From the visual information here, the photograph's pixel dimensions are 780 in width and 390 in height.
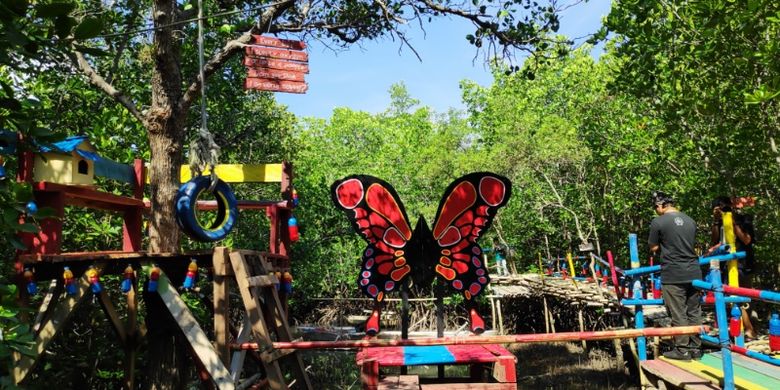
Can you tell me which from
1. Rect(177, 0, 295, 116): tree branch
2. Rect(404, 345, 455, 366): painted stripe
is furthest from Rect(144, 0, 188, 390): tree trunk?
Rect(404, 345, 455, 366): painted stripe

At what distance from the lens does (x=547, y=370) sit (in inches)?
595

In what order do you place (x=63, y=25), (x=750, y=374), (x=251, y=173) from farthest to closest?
(x=251, y=173), (x=750, y=374), (x=63, y=25)

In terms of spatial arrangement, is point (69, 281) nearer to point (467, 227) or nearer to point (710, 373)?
point (467, 227)

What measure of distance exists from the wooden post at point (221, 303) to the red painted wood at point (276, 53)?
2.06m

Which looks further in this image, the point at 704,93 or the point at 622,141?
the point at 622,141

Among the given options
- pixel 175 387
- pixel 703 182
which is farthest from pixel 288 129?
pixel 175 387

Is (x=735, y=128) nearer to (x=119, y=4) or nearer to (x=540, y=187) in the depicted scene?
(x=119, y=4)

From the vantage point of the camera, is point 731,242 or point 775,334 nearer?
point 775,334

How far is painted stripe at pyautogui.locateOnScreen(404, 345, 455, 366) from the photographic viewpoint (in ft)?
14.8

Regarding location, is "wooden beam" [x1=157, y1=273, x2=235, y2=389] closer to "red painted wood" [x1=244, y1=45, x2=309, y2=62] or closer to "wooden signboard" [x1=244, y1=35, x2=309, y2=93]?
"wooden signboard" [x1=244, y1=35, x2=309, y2=93]

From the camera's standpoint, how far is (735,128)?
9312 millimetres

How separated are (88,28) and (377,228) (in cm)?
427

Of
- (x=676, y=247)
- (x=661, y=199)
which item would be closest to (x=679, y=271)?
(x=676, y=247)

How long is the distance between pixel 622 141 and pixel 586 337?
13305 mm
